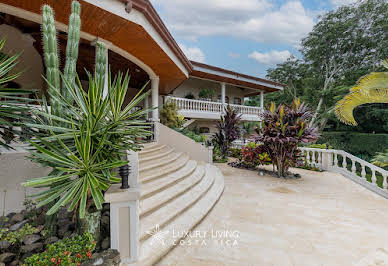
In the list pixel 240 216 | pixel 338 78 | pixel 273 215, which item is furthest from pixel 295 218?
pixel 338 78

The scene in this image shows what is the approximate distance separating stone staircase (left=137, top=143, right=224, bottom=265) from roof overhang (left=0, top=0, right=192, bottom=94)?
2955 mm

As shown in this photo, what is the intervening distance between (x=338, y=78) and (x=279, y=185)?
1636 cm

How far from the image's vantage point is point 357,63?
15.7m

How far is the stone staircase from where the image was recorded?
8.32ft

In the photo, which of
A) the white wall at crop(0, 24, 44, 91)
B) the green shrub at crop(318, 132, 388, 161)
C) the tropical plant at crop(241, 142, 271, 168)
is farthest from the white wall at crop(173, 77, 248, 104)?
the green shrub at crop(318, 132, 388, 161)

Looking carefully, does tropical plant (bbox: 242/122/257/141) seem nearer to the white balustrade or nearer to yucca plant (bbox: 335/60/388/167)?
the white balustrade

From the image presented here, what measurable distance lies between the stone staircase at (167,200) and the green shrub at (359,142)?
47.4ft

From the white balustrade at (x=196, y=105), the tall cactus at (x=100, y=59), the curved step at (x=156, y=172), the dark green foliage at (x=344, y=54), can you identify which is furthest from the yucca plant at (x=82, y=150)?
the dark green foliage at (x=344, y=54)

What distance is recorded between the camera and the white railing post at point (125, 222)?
2023mm

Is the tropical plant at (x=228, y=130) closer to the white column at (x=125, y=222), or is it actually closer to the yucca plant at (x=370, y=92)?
the yucca plant at (x=370, y=92)

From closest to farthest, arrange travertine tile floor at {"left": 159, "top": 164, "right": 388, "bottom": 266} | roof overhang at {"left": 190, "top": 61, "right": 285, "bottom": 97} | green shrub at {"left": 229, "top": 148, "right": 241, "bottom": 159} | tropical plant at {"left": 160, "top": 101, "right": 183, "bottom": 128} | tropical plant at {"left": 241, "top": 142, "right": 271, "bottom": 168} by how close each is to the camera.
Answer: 1. travertine tile floor at {"left": 159, "top": 164, "right": 388, "bottom": 266}
2. tropical plant at {"left": 241, "top": 142, "right": 271, "bottom": 168}
3. tropical plant at {"left": 160, "top": 101, "right": 183, "bottom": 128}
4. green shrub at {"left": 229, "top": 148, "right": 241, "bottom": 159}
5. roof overhang at {"left": 190, "top": 61, "right": 285, "bottom": 97}

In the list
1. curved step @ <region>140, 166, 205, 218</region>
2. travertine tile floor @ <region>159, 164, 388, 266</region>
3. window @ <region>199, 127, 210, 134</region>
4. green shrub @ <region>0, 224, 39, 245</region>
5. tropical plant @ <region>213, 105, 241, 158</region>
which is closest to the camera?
green shrub @ <region>0, 224, 39, 245</region>

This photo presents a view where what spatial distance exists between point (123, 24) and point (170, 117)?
16.6 ft

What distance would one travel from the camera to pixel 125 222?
207 centimetres
